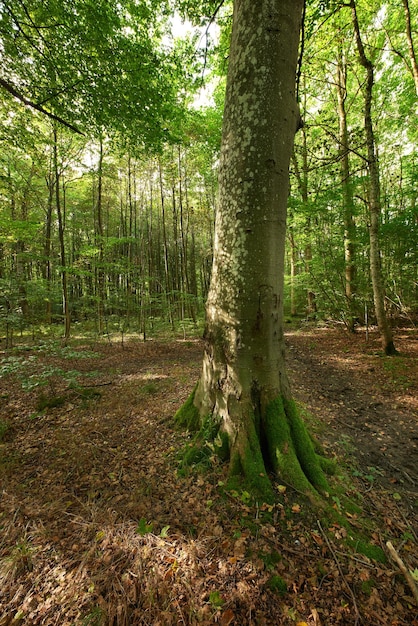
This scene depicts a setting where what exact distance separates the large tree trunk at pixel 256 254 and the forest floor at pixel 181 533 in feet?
1.27

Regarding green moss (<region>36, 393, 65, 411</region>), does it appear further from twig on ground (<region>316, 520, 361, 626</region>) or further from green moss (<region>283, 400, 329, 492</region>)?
twig on ground (<region>316, 520, 361, 626</region>)

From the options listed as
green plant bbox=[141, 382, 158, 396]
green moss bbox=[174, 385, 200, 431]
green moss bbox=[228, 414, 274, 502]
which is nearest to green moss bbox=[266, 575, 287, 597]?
green moss bbox=[228, 414, 274, 502]

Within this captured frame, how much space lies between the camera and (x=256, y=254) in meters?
2.41

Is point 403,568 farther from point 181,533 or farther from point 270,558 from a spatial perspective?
point 181,533

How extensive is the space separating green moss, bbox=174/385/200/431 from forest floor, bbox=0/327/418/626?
168 mm

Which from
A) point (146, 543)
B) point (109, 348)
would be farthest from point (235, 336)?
point (109, 348)

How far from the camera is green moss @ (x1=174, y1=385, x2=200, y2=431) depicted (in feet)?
10.3

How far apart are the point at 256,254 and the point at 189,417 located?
2324mm

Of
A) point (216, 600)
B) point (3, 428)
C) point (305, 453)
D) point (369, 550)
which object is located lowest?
point (369, 550)

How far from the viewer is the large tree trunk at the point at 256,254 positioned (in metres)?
2.32

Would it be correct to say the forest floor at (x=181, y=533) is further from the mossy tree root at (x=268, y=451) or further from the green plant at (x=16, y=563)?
the mossy tree root at (x=268, y=451)

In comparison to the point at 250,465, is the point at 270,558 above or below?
below

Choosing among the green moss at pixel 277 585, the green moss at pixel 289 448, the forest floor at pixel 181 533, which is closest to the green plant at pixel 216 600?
the forest floor at pixel 181 533

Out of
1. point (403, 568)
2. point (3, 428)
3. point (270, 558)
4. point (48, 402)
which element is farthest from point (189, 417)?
point (48, 402)
